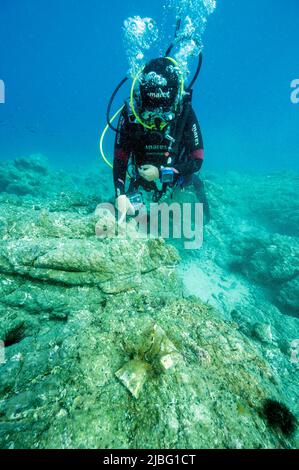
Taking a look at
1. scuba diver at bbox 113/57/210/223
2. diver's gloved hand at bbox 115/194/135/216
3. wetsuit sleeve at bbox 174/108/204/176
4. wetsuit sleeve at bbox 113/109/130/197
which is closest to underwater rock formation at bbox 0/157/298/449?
diver's gloved hand at bbox 115/194/135/216

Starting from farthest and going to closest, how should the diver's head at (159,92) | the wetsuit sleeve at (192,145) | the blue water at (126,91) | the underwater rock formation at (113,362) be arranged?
the blue water at (126,91), the wetsuit sleeve at (192,145), the diver's head at (159,92), the underwater rock formation at (113,362)

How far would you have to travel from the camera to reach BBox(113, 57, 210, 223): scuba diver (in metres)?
4.32

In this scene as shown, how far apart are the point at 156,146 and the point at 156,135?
20cm

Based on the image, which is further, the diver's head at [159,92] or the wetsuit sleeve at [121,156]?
the wetsuit sleeve at [121,156]

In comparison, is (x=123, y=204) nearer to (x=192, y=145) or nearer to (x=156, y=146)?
(x=156, y=146)

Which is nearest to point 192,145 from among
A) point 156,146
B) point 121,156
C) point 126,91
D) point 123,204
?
point 156,146

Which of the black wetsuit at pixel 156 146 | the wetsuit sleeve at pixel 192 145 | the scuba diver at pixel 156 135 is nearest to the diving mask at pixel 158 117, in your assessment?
the scuba diver at pixel 156 135

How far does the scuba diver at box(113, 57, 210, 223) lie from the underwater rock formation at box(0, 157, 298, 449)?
1.70 metres

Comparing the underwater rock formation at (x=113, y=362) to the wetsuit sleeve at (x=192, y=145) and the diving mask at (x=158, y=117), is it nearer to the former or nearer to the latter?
the diving mask at (x=158, y=117)

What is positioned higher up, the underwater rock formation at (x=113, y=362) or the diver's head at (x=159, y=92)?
the diver's head at (x=159, y=92)

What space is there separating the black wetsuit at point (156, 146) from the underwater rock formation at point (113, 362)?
86.6 inches

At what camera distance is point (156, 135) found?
4605mm

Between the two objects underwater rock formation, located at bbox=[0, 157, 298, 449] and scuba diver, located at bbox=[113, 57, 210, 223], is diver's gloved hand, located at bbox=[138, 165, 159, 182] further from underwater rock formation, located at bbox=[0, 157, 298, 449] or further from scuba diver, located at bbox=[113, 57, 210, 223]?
underwater rock formation, located at bbox=[0, 157, 298, 449]

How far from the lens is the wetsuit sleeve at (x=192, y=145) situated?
522cm
